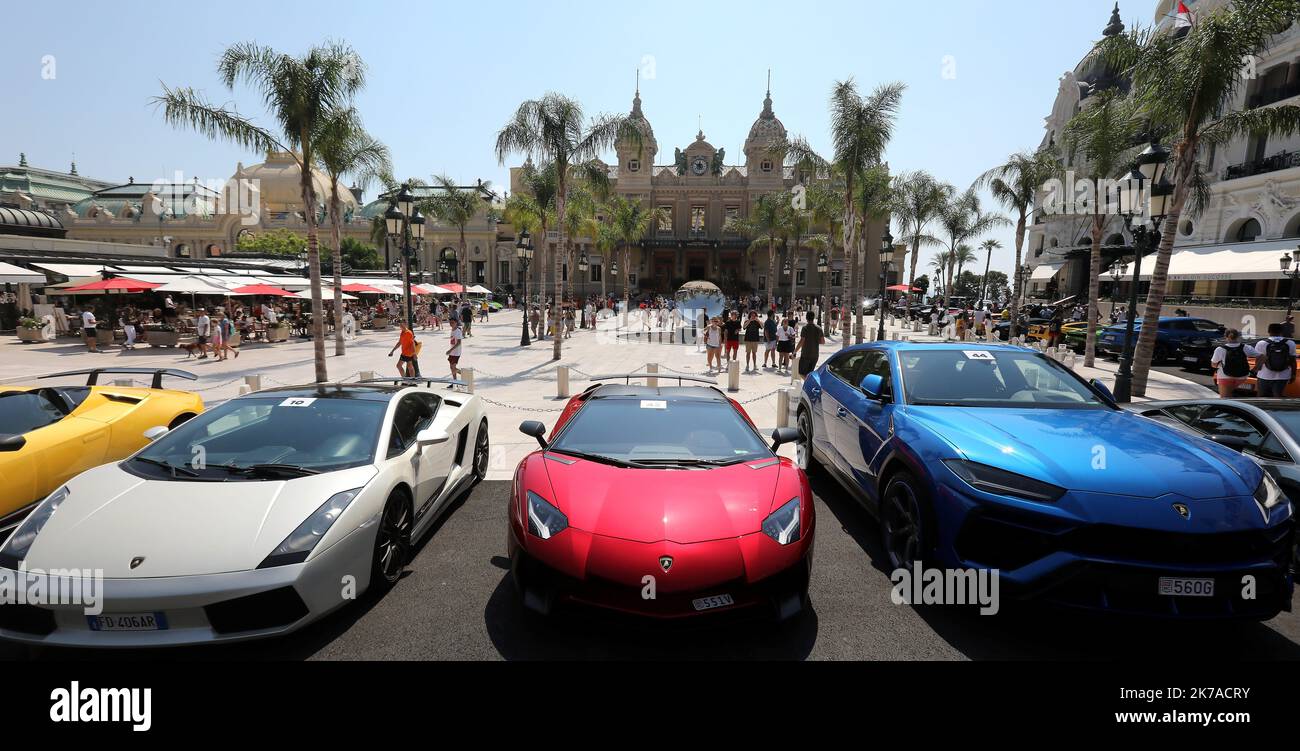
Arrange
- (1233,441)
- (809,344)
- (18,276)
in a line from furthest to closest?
(18,276), (809,344), (1233,441)

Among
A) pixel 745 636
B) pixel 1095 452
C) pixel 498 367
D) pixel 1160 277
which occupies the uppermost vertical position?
pixel 1160 277

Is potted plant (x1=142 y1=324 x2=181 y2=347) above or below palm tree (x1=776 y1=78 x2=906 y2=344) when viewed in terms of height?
below

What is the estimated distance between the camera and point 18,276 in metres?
23.3

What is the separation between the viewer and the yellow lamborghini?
4477 mm

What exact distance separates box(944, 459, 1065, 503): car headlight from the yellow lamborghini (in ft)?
21.9

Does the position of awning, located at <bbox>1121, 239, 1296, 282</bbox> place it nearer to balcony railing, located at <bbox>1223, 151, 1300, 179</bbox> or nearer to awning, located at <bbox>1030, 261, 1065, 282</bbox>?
balcony railing, located at <bbox>1223, 151, 1300, 179</bbox>

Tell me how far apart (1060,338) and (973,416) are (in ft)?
82.6

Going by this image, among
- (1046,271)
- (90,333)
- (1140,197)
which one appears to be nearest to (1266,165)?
(1046,271)

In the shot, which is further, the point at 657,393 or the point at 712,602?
the point at 657,393

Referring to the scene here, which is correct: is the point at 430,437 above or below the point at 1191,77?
below

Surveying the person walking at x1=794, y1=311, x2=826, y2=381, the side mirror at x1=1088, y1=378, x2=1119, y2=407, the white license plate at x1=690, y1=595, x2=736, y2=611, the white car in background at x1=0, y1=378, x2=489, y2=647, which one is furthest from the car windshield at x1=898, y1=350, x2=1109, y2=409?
the person walking at x1=794, y1=311, x2=826, y2=381

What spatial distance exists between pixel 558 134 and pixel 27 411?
656 inches

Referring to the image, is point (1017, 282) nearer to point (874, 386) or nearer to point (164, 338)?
point (874, 386)
